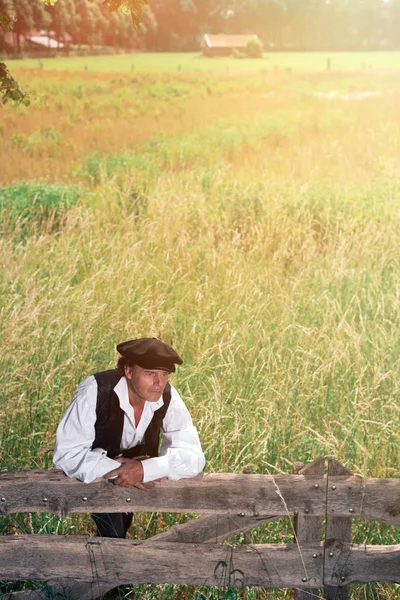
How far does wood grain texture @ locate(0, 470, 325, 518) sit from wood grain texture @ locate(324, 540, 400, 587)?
177 mm

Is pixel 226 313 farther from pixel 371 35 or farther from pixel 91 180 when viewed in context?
pixel 371 35

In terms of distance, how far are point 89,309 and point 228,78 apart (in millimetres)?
4231

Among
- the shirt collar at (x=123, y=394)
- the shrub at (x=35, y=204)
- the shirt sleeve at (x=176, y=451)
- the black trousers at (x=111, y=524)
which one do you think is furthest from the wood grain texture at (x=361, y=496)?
the shrub at (x=35, y=204)

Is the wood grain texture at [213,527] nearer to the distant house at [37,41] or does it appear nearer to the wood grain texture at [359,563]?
the wood grain texture at [359,563]

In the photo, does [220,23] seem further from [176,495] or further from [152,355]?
[176,495]

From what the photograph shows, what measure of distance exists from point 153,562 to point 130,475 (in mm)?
315

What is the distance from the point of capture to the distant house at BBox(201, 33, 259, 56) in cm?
925

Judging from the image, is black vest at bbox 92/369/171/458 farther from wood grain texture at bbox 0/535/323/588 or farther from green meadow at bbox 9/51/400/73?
green meadow at bbox 9/51/400/73

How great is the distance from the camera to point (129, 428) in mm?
3598

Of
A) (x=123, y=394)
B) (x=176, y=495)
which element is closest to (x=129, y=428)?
(x=123, y=394)

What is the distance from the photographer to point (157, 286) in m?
6.76

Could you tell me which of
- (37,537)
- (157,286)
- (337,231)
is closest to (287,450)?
(37,537)

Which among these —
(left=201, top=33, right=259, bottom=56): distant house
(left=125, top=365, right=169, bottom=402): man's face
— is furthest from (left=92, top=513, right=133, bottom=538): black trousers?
(left=201, top=33, right=259, bottom=56): distant house

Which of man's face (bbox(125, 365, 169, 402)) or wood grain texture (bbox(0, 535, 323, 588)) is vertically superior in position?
man's face (bbox(125, 365, 169, 402))
